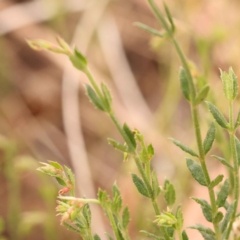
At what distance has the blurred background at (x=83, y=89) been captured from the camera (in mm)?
1141

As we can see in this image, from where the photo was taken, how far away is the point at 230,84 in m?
0.33

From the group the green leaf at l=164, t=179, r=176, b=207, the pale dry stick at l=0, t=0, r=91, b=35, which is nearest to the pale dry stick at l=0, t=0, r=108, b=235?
the pale dry stick at l=0, t=0, r=91, b=35

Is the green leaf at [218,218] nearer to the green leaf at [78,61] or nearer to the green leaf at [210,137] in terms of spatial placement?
the green leaf at [210,137]

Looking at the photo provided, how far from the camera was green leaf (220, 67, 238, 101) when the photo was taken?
33 cm

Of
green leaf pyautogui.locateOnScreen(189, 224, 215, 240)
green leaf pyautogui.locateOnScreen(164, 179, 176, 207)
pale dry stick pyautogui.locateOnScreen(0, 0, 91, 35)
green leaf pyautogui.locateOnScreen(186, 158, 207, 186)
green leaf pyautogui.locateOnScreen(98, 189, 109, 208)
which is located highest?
pale dry stick pyautogui.locateOnScreen(0, 0, 91, 35)

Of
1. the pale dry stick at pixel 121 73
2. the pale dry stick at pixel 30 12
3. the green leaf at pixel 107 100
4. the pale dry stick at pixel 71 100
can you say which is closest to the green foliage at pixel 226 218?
the green leaf at pixel 107 100

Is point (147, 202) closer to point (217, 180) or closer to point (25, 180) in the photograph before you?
point (25, 180)

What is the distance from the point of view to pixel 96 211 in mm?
1000

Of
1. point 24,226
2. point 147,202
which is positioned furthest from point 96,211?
point 24,226

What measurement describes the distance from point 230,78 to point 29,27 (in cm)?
123

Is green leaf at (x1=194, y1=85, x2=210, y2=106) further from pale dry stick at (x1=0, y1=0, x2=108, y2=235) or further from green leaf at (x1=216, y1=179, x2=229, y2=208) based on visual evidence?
pale dry stick at (x1=0, y1=0, x2=108, y2=235)

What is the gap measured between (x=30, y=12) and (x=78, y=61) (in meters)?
1.15

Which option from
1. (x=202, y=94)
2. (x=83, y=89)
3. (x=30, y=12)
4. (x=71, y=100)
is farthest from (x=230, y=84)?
(x=30, y=12)

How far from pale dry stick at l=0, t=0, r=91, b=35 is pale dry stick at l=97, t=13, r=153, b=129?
0.11 m
